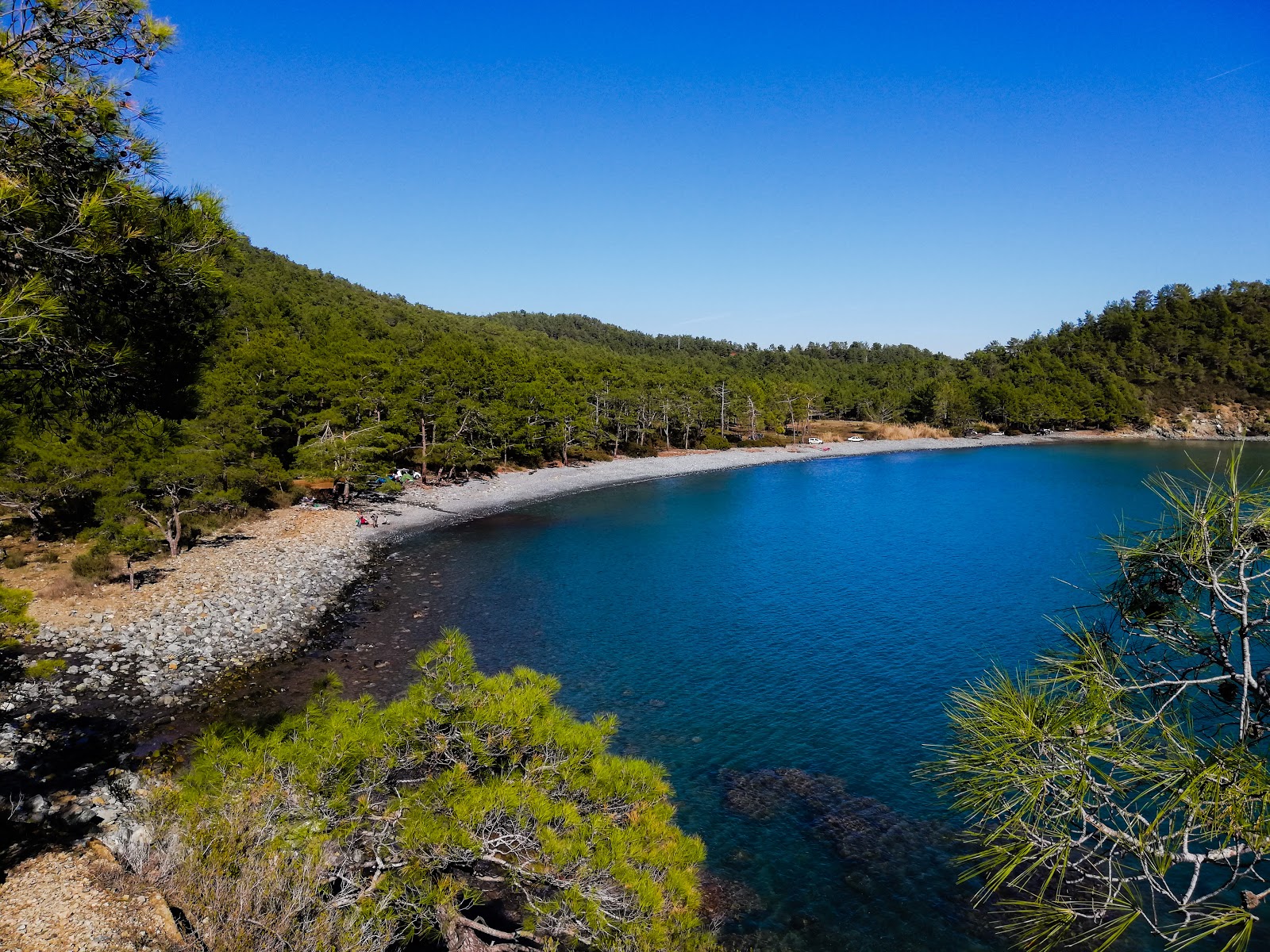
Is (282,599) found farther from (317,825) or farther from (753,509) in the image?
(753,509)

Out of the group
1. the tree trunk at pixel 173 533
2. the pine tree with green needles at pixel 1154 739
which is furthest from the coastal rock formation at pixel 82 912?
the tree trunk at pixel 173 533

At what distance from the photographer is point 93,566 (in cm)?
2355

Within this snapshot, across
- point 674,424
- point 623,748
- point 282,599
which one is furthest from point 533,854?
point 674,424

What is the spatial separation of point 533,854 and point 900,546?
119 ft

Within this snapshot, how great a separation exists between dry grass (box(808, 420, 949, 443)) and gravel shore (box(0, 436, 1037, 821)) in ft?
269

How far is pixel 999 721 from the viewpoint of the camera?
521 centimetres

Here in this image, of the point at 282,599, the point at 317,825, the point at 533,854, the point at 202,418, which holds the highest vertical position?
the point at 202,418

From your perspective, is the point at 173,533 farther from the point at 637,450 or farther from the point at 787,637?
the point at 637,450

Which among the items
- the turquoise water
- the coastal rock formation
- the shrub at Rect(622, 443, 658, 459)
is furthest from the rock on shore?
the shrub at Rect(622, 443, 658, 459)

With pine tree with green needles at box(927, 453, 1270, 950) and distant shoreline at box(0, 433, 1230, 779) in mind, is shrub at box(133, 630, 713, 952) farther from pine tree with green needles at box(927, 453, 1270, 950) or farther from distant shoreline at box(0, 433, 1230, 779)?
distant shoreline at box(0, 433, 1230, 779)

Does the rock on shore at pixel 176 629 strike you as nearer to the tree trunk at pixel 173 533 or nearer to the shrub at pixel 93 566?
the tree trunk at pixel 173 533

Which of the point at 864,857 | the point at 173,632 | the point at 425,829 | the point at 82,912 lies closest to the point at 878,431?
the point at 864,857

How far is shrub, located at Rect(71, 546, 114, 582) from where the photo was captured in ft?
76.6

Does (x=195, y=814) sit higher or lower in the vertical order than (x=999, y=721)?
lower
